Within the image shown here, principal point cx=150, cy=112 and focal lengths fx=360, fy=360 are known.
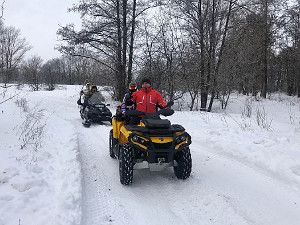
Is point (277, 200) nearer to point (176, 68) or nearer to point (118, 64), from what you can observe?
point (176, 68)

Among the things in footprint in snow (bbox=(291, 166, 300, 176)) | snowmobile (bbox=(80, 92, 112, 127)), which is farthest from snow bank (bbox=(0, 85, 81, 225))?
snowmobile (bbox=(80, 92, 112, 127))

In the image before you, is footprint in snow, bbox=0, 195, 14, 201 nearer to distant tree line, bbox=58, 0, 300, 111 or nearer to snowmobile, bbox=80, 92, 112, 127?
snowmobile, bbox=80, 92, 112, 127

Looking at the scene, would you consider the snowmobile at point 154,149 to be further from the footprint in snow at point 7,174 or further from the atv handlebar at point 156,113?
the footprint in snow at point 7,174

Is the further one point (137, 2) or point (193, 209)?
point (137, 2)

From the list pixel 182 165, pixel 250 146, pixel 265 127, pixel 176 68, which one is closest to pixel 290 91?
pixel 176 68

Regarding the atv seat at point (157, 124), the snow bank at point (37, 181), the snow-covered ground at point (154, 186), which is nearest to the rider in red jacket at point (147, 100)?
the atv seat at point (157, 124)

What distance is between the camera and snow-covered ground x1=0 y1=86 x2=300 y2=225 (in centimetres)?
491

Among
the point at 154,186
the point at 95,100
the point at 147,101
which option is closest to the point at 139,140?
the point at 154,186

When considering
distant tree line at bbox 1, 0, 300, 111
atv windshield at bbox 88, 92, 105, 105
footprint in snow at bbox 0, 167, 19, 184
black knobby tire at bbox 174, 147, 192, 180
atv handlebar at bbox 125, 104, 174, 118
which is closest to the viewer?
footprint in snow at bbox 0, 167, 19, 184

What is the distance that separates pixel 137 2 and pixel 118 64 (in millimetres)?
4133

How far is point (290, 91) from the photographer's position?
40844 millimetres

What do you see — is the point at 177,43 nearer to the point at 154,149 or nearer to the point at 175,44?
the point at 175,44

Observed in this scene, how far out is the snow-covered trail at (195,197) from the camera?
4.98 m

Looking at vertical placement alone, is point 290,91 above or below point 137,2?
below
